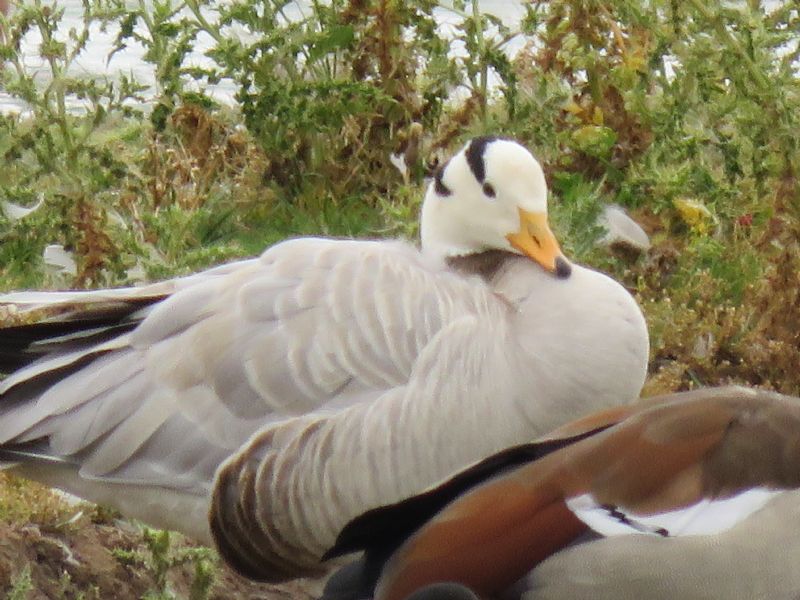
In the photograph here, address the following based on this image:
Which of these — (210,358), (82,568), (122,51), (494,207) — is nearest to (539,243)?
(494,207)

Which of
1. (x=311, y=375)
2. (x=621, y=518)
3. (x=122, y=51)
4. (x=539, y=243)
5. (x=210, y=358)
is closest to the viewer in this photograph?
(x=621, y=518)

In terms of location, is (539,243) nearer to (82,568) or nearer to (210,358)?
(210,358)

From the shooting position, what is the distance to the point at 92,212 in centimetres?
571

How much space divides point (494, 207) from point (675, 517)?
1.44 m

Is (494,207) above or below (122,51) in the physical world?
below

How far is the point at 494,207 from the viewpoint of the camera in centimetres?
466

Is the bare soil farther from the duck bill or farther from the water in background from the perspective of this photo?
the water in background

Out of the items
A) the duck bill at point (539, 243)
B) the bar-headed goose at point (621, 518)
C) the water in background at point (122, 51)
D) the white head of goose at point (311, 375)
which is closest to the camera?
the bar-headed goose at point (621, 518)

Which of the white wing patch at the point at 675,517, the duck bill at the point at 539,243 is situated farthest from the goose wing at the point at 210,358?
the white wing patch at the point at 675,517

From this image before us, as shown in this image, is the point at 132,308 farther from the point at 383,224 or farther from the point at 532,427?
the point at 383,224

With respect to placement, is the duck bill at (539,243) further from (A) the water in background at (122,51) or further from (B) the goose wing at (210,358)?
(A) the water in background at (122,51)

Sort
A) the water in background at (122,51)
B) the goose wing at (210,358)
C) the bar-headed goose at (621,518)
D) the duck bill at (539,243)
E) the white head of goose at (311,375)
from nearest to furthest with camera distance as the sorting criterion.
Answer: the bar-headed goose at (621,518) → the white head of goose at (311,375) → the goose wing at (210,358) → the duck bill at (539,243) → the water in background at (122,51)

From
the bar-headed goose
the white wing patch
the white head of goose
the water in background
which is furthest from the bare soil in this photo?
the water in background

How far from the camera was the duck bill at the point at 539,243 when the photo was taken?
454cm
